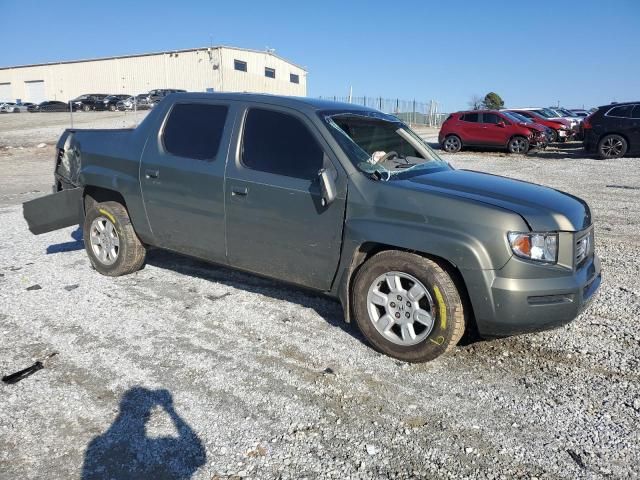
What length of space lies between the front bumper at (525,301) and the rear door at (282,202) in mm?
1078

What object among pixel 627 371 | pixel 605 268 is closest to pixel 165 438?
pixel 627 371

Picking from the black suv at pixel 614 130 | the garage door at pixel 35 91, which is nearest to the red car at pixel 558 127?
the black suv at pixel 614 130

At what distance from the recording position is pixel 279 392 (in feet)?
10.3

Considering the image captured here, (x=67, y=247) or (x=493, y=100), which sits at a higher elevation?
(x=493, y=100)

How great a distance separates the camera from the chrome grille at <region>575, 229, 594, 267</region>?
3375 millimetres

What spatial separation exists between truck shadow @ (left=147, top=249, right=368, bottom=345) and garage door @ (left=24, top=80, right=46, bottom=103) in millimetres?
66356

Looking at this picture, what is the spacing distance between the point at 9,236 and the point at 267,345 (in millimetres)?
5035

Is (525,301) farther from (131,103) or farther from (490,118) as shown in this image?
(131,103)

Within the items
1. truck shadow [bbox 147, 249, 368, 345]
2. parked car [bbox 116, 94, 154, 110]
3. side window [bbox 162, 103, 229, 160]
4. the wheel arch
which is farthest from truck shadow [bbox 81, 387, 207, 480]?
parked car [bbox 116, 94, 154, 110]

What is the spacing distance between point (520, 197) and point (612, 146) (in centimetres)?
1569

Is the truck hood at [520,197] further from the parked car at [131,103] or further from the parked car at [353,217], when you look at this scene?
the parked car at [131,103]

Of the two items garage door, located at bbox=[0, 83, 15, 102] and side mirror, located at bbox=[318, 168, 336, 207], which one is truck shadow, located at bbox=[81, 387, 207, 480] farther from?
garage door, located at bbox=[0, 83, 15, 102]

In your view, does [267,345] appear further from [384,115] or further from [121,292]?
[384,115]

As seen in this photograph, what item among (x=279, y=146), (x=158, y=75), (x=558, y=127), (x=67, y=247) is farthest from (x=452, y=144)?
(x=158, y=75)
